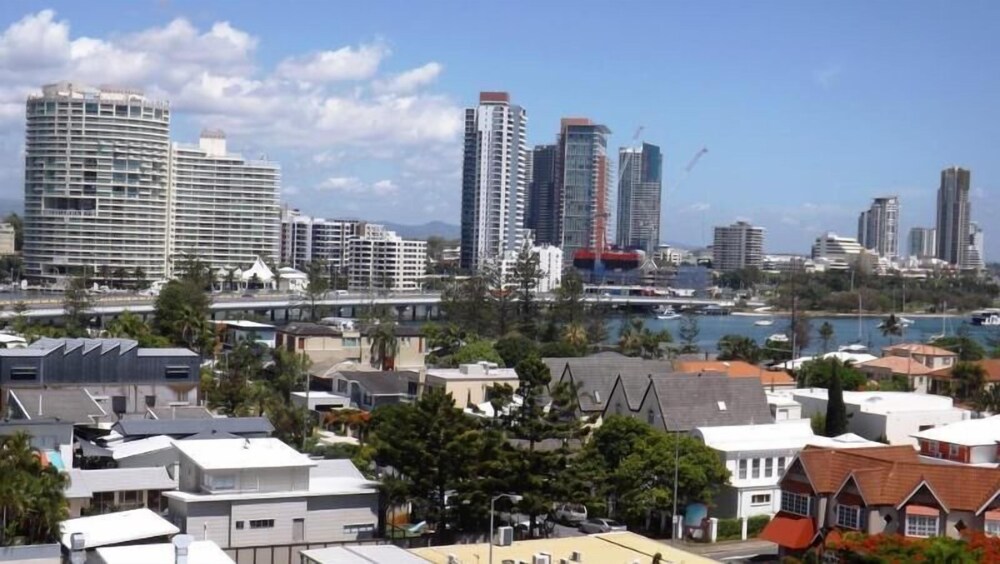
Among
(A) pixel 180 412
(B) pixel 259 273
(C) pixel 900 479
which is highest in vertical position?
(B) pixel 259 273

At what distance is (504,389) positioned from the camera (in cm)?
2584

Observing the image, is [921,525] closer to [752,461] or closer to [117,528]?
[752,461]

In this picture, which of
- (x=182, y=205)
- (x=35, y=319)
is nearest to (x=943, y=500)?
(x=35, y=319)

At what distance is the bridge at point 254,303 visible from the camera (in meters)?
74.9

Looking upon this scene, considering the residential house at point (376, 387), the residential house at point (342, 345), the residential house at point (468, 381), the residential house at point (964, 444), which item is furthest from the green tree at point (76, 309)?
the residential house at point (964, 444)

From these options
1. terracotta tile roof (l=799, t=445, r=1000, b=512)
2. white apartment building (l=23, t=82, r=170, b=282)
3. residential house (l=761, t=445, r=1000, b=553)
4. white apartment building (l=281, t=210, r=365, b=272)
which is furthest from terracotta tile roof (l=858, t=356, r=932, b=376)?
white apartment building (l=281, t=210, r=365, b=272)

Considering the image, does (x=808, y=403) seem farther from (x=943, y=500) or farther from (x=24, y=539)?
(x=24, y=539)

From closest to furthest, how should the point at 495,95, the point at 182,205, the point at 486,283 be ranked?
the point at 486,283, the point at 182,205, the point at 495,95

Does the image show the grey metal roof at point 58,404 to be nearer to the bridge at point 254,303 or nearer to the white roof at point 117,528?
the white roof at point 117,528

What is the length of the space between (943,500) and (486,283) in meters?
63.6

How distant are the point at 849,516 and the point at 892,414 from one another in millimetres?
12009

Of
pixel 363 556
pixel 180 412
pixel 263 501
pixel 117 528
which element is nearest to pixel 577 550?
pixel 363 556

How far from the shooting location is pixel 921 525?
2209 cm

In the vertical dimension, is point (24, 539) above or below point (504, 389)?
below
